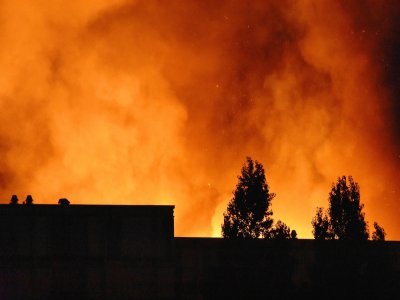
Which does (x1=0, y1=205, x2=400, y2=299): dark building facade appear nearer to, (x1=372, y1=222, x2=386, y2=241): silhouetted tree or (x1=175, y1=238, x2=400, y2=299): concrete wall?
(x1=175, y1=238, x2=400, y2=299): concrete wall

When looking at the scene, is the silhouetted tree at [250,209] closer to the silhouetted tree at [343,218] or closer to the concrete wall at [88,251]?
the silhouetted tree at [343,218]

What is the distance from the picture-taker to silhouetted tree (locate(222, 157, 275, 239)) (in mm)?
38406

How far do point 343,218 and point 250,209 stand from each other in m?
7.97

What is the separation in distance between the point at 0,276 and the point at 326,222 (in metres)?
25.6

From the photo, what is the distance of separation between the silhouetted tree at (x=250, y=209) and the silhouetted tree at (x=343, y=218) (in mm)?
6200

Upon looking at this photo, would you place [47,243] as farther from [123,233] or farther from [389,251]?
[389,251]

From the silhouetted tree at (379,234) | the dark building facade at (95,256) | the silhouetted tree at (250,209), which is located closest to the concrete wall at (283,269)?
the dark building facade at (95,256)

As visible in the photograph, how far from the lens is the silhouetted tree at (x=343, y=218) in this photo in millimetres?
41094

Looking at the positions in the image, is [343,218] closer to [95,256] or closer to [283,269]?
[283,269]

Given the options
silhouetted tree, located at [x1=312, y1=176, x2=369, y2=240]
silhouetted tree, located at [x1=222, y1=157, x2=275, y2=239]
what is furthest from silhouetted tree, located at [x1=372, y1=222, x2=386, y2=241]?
silhouetted tree, located at [x1=222, y1=157, x2=275, y2=239]

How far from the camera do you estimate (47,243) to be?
84.6 ft

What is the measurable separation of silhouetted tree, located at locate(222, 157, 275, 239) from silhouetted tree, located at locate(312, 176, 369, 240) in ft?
20.3

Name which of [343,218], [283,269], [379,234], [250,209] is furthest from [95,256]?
[379,234]

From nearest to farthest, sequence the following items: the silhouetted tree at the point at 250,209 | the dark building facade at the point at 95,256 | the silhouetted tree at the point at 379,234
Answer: the dark building facade at the point at 95,256, the silhouetted tree at the point at 250,209, the silhouetted tree at the point at 379,234
